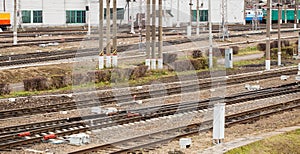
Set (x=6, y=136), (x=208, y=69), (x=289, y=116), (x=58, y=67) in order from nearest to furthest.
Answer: (x=6, y=136), (x=289, y=116), (x=58, y=67), (x=208, y=69)

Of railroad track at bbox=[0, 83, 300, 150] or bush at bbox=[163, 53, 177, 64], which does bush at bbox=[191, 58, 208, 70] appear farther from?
railroad track at bbox=[0, 83, 300, 150]

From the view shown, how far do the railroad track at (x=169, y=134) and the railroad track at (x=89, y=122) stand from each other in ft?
5.87

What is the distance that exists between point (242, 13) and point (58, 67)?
57733mm

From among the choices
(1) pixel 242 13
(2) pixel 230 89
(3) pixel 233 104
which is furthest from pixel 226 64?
(1) pixel 242 13

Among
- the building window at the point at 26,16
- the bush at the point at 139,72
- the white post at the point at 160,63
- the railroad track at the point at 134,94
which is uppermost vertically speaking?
the building window at the point at 26,16

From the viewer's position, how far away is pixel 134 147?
51.2 feet

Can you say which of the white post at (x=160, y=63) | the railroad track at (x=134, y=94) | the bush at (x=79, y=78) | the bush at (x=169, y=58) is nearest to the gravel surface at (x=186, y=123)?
the railroad track at (x=134, y=94)

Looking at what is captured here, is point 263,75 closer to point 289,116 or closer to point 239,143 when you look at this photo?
point 289,116

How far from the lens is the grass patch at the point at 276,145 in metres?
15.8

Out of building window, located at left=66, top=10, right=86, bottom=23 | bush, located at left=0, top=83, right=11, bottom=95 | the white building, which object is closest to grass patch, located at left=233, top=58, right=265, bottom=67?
bush, located at left=0, top=83, right=11, bottom=95

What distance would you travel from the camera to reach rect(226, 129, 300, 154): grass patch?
15795 millimetres

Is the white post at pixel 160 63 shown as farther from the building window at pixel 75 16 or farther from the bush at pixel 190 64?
the building window at pixel 75 16

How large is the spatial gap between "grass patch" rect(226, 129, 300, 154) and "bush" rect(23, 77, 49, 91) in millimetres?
12707

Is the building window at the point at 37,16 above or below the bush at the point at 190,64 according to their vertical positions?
above
